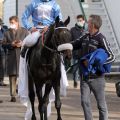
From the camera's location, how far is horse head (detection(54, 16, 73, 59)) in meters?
9.14

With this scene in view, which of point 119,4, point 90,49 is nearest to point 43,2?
point 90,49

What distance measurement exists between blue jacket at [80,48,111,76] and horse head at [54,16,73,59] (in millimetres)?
353

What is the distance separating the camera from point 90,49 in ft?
29.3

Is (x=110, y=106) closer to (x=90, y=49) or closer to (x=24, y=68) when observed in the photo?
(x=24, y=68)

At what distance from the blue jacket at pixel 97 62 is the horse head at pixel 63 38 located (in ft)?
1.16

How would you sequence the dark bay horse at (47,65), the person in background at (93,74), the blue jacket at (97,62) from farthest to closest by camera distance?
1. the dark bay horse at (47,65)
2. the person in background at (93,74)
3. the blue jacket at (97,62)

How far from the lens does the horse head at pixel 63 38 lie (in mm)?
9137

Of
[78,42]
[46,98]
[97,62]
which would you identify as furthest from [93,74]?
[46,98]

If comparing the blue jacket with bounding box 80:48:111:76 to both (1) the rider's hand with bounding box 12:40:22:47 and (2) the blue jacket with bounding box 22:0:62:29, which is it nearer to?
(2) the blue jacket with bounding box 22:0:62:29

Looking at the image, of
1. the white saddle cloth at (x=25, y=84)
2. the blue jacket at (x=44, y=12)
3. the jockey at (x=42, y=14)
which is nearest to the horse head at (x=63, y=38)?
the jockey at (x=42, y=14)

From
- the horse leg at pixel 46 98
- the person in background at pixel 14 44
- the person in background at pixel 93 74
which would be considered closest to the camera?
the person in background at pixel 93 74

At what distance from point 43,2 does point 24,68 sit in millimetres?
1286

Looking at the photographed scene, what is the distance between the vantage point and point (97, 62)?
8766 mm

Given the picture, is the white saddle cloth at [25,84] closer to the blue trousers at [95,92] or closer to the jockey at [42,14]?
the jockey at [42,14]
